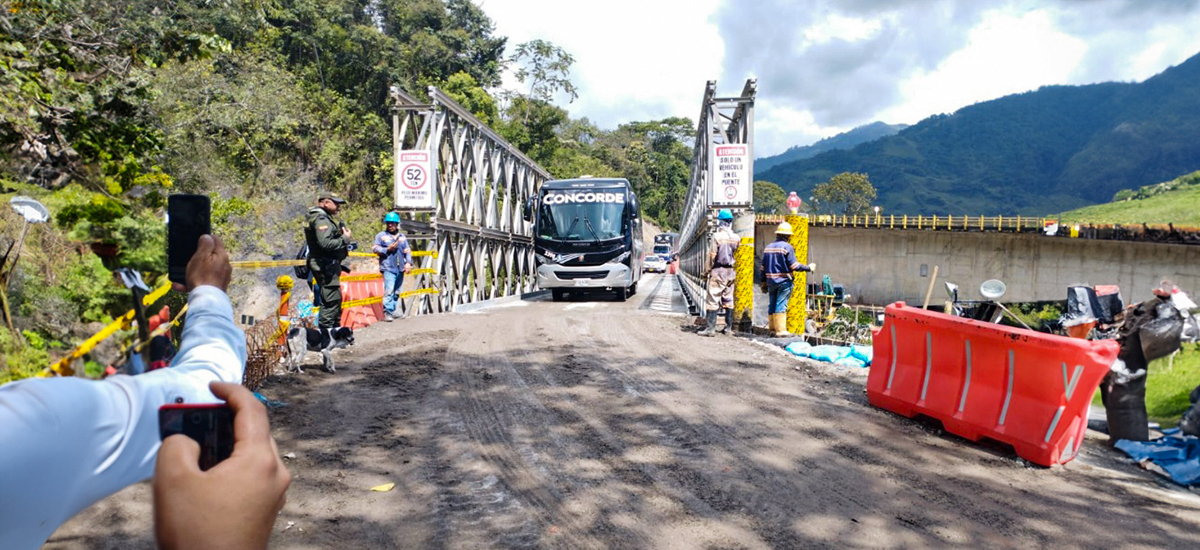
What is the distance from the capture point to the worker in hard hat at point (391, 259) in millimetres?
11602

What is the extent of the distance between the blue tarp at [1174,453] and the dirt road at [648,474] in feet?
0.73

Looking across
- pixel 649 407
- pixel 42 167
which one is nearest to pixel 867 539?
pixel 649 407

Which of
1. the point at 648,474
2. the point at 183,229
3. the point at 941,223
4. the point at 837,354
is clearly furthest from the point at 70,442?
the point at 941,223

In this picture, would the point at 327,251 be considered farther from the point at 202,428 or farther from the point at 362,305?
the point at 202,428

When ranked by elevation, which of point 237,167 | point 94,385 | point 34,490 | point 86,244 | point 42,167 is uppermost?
point 237,167

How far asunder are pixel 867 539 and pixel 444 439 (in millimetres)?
2924

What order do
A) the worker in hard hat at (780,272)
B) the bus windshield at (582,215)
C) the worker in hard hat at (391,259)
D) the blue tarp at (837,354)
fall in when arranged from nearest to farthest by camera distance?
the blue tarp at (837,354)
the worker in hard hat at (780,272)
the worker in hard hat at (391,259)
the bus windshield at (582,215)

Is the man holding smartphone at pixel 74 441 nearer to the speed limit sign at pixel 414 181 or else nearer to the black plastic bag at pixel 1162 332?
the black plastic bag at pixel 1162 332

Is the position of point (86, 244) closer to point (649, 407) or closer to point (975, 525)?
point (975, 525)

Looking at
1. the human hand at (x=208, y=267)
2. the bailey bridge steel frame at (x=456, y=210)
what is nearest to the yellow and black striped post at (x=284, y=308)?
the human hand at (x=208, y=267)

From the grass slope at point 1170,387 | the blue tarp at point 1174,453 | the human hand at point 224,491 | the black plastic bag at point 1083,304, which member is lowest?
the grass slope at point 1170,387

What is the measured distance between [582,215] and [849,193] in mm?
72239

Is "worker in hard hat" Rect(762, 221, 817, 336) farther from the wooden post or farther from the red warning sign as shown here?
the wooden post

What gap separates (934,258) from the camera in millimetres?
37125
